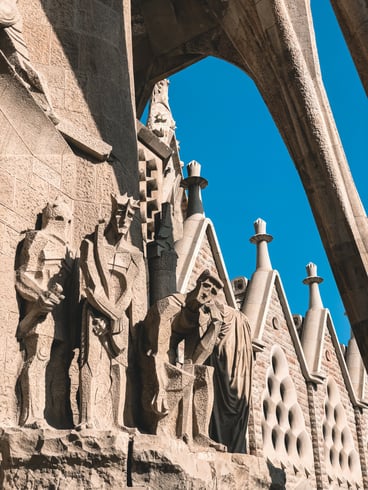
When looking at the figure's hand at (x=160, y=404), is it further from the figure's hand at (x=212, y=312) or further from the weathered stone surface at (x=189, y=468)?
the figure's hand at (x=212, y=312)

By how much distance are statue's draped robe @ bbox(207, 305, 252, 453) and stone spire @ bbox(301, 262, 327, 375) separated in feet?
29.6

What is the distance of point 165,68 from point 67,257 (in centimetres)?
614

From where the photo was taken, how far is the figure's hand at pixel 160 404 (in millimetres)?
4973

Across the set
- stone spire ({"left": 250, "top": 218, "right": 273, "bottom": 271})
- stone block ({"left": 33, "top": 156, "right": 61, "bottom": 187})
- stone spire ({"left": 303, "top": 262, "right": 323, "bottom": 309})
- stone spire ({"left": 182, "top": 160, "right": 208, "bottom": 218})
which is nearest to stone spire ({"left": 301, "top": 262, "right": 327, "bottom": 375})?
stone spire ({"left": 303, "top": 262, "right": 323, "bottom": 309})

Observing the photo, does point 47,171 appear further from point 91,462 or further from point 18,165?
point 91,462

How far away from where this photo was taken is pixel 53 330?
495 cm

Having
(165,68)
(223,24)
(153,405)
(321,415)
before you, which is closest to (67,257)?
(153,405)

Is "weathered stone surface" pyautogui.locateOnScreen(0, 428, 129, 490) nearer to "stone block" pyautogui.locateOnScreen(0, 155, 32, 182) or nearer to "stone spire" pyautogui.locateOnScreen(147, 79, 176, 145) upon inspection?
"stone block" pyautogui.locateOnScreen(0, 155, 32, 182)

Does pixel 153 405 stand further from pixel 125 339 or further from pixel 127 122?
pixel 127 122

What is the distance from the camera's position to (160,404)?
4996 millimetres

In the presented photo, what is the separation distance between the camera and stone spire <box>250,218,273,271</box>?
49.2 ft

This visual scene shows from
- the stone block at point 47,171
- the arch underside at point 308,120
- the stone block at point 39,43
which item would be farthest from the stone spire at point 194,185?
the stone block at point 47,171

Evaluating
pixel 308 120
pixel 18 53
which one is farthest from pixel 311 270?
pixel 18 53

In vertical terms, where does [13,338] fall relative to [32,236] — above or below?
below
